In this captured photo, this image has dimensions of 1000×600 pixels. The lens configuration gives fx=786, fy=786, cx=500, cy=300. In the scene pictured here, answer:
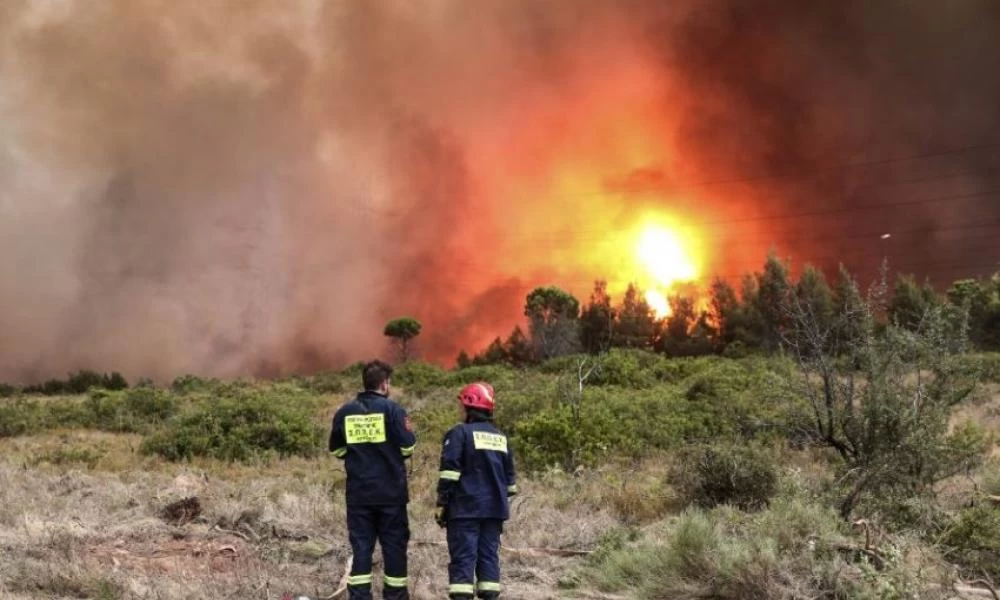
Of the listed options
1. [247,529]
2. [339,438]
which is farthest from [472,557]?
[247,529]

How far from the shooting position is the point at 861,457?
1088 centimetres

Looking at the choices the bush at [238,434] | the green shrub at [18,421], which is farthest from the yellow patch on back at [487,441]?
the green shrub at [18,421]

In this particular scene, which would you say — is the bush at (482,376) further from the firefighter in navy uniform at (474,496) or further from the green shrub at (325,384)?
the firefighter in navy uniform at (474,496)

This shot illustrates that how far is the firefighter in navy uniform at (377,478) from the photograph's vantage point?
7.25 metres

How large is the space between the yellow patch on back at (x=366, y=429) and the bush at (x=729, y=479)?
524cm

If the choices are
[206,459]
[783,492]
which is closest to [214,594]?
[783,492]

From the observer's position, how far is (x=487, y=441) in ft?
23.2

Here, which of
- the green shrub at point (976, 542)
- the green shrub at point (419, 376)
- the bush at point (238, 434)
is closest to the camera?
the green shrub at point (976, 542)

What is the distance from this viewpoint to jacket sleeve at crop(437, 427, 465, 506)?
22.7ft

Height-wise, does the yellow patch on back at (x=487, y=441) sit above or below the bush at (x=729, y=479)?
above

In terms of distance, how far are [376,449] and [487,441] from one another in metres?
1.09

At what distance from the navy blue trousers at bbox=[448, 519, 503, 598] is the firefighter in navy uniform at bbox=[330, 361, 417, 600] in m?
0.59

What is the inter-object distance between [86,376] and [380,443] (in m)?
69.1

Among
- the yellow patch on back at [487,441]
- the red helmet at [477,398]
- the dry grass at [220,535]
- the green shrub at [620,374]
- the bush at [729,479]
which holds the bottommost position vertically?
the dry grass at [220,535]
